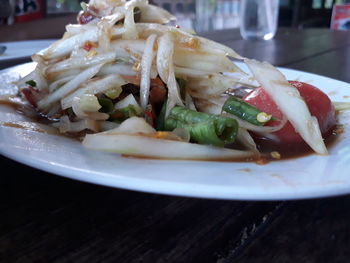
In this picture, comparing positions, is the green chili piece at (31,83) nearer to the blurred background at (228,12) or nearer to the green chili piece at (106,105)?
the green chili piece at (106,105)

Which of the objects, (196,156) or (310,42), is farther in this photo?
(310,42)

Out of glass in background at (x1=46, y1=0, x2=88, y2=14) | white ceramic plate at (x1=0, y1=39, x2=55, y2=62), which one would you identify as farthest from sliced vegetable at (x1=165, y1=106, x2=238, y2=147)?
glass in background at (x1=46, y1=0, x2=88, y2=14)

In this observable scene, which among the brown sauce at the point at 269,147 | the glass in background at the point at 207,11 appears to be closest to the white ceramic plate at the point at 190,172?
the brown sauce at the point at 269,147

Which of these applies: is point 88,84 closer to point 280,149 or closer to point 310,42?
point 280,149

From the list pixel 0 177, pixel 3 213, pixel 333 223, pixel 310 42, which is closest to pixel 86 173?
pixel 3 213

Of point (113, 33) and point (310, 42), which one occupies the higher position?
point (113, 33)
